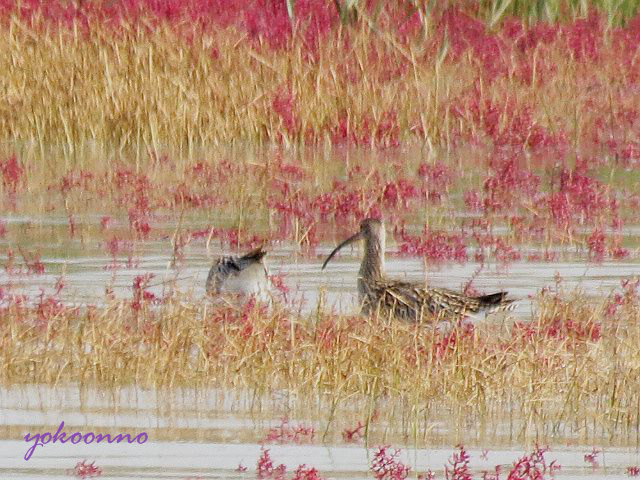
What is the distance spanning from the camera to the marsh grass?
315 inches

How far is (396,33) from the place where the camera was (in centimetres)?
2180

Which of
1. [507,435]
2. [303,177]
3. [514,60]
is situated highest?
[514,60]

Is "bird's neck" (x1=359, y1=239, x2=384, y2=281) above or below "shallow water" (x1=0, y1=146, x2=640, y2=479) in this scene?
above

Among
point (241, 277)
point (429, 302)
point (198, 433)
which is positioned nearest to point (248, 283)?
point (241, 277)

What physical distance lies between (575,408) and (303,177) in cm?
842

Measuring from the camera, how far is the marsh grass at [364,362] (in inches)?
315

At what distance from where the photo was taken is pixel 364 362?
8594mm

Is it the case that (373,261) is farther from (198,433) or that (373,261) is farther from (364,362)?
(198,433)

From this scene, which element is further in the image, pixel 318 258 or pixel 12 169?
pixel 12 169

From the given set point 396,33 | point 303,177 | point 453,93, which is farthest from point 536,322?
point 396,33

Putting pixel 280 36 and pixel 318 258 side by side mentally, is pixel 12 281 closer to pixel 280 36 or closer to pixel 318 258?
pixel 318 258
